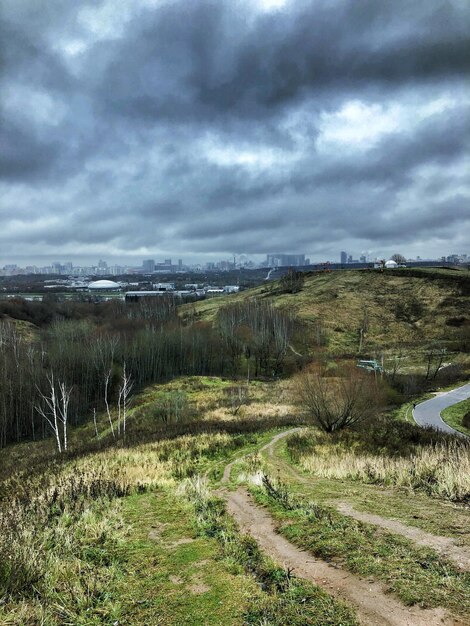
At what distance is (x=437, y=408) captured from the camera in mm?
38031

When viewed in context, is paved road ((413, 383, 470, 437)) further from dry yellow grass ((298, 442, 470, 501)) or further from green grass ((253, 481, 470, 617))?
green grass ((253, 481, 470, 617))

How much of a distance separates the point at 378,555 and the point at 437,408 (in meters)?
34.5

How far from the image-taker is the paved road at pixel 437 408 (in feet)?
102

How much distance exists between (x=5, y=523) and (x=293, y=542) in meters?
6.46

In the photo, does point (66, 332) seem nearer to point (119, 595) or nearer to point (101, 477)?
point (101, 477)

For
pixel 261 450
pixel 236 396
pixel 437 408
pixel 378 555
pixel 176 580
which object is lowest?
pixel 236 396

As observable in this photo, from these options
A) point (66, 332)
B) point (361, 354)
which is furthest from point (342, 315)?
point (66, 332)

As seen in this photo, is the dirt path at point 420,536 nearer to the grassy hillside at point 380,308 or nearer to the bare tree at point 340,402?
the bare tree at point 340,402

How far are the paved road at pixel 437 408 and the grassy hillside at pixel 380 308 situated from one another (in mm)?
35291

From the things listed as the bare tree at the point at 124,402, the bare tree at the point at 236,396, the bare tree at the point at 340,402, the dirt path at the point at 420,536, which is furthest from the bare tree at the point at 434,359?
the dirt path at the point at 420,536

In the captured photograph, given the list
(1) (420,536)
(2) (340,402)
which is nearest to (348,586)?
(1) (420,536)

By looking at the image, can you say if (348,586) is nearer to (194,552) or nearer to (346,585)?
(346,585)

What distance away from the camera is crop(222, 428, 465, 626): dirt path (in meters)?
5.75

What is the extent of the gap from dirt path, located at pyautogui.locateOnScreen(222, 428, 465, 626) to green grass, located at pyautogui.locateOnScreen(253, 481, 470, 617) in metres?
0.18
